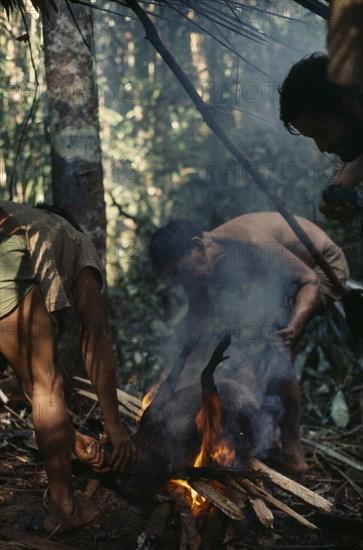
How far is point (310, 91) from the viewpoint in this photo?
2.71 metres

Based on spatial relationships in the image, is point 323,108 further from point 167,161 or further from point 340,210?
point 167,161

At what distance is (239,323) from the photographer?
20.2 feet

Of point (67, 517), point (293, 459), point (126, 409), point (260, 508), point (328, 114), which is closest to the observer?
point (328, 114)

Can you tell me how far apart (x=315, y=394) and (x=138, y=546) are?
→ 3.62 meters

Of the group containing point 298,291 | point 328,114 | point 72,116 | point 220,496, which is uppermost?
point 328,114

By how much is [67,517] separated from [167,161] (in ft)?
30.4

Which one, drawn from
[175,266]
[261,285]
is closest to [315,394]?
[261,285]

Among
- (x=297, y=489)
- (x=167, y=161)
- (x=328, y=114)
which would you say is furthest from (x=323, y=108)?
(x=167, y=161)

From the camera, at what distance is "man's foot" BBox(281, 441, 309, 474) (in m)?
4.42

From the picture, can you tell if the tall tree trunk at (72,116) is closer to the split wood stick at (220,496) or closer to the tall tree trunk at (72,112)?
the tall tree trunk at (72,112)

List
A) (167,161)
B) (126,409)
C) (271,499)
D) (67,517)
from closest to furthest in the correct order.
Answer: (67,517)
(271,499)
(126,409)
(167,161)

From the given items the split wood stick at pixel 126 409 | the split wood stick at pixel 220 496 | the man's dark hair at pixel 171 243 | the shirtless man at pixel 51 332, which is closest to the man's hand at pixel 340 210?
the shirtless man at pixel 51 332

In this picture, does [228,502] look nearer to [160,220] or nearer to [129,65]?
[160,220]

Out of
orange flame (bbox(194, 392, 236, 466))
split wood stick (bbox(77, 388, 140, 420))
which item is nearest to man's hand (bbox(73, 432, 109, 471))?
orange flame (bbox(194, 392, 236, 466))
